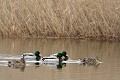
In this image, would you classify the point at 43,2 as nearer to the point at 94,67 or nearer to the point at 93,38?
the point at 93,38

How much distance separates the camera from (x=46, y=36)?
24.8 meters

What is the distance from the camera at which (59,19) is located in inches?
961

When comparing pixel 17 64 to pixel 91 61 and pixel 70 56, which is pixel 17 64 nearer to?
pixel 91 61

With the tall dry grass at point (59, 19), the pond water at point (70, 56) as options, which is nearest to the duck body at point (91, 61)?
the pond water at point (70, 56)

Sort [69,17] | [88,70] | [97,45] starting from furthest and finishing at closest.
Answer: [69,17] → [97,45] → [88,70]

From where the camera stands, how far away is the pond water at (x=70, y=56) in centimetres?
1456

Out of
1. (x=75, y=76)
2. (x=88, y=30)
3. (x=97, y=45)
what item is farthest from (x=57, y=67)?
(x=88, y=30)

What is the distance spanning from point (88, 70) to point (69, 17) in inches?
337

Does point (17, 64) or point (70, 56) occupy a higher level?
point (70, 56)

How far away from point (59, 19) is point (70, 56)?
5.76 meters

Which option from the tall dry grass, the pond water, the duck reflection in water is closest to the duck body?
the pond water

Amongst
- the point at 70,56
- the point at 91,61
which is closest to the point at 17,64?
the point at 91,61

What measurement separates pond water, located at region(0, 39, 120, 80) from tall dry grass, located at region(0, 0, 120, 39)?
1.54 ft

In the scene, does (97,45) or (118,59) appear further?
(97,45)
